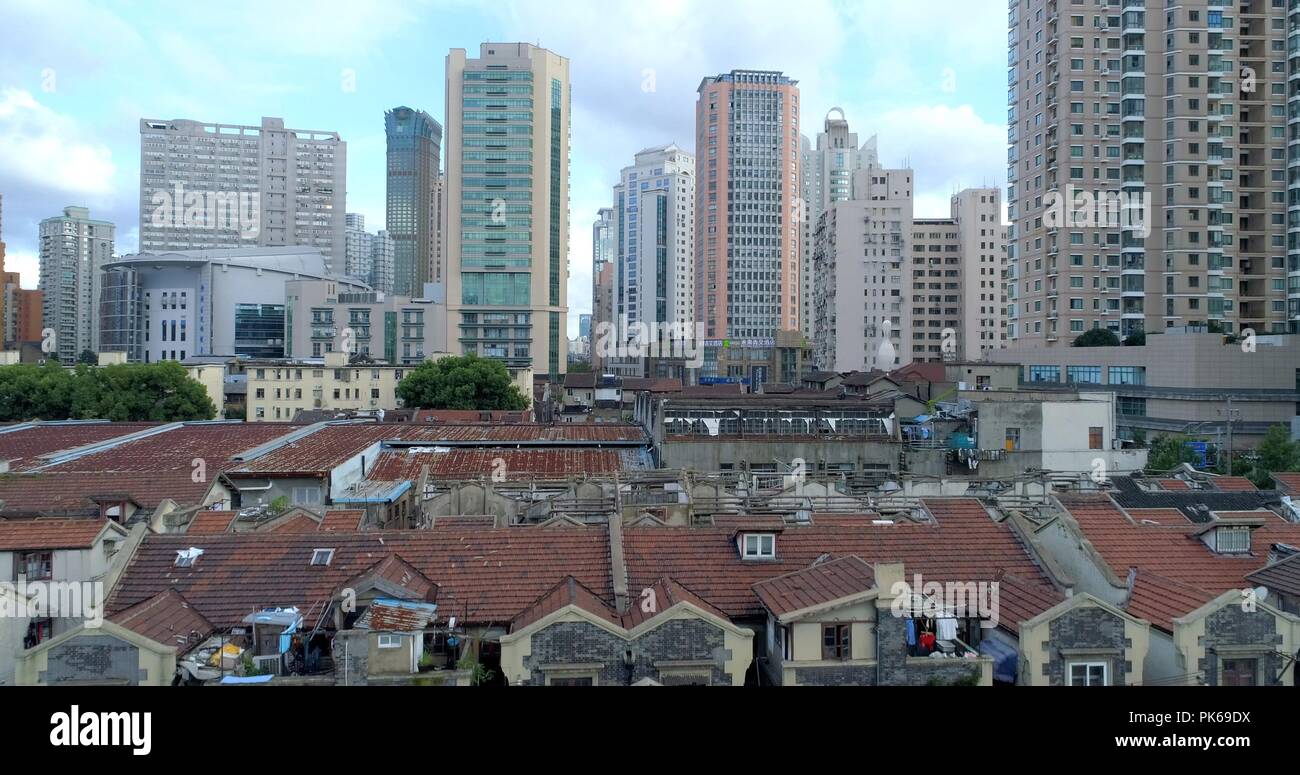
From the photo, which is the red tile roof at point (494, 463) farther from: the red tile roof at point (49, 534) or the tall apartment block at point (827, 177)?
the tall apartment block at point (827, 177)

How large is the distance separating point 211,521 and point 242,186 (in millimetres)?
110158

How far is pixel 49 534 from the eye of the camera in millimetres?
10633

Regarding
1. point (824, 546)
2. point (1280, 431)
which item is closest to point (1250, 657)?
point (824, 546)

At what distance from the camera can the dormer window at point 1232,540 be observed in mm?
12527

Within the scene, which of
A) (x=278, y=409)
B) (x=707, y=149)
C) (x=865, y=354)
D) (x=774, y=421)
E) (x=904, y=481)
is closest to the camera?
(x=904, y=481)

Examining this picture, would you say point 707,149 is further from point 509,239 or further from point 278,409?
point 278,409

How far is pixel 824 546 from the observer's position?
40.2 ft

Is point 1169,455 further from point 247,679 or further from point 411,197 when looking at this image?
point 411,197

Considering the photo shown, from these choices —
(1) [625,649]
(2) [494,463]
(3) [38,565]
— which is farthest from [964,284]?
(3) [38,565]

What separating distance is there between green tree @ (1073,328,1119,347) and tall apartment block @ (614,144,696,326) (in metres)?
73.8

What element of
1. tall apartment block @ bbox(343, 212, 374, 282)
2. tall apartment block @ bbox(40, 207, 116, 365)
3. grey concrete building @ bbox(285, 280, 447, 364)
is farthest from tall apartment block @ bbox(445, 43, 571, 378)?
tall apartment block @ bbox(343, 212, 374, 282)

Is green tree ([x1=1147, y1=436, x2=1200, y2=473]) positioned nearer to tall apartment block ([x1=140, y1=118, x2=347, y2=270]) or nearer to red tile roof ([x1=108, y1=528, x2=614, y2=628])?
red tile roof ([x1=108, y1=528, x2=614, y2=628])

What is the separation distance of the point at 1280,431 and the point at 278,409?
47.5 meters

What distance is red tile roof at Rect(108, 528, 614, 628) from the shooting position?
1059cm
